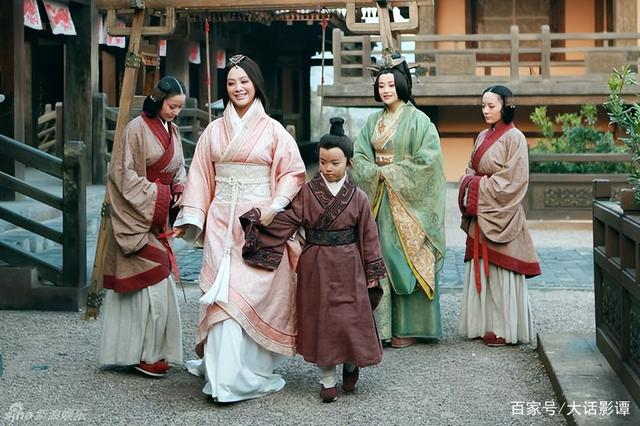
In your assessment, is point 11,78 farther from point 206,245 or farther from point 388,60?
point 206,245

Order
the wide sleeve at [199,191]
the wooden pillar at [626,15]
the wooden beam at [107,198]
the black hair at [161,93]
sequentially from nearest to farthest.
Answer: the wide sleeve at [199,191], the black hair at [161,93], the wooden beam at [107,198], the wooden pillar at [626,15]

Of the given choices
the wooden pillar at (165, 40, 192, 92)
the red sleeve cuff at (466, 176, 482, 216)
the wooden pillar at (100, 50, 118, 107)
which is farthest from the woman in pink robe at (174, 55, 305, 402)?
the wooden pillar at (100, 50, 118, 107)

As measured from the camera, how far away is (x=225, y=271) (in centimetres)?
507

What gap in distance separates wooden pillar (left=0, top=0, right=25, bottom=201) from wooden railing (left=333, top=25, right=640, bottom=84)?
6059mm

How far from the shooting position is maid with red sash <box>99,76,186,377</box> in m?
5.63

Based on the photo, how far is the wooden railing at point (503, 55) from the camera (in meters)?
16.8

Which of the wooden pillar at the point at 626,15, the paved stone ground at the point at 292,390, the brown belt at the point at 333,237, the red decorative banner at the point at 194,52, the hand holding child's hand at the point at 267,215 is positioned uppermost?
the wooden pillar at the point at 626,15

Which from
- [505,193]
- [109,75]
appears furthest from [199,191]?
[109,75]

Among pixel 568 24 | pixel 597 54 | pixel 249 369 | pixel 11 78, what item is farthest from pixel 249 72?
pixel 568 24

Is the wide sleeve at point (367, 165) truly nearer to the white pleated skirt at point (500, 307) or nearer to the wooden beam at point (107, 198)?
the white pleated skirt at point (500, 307)

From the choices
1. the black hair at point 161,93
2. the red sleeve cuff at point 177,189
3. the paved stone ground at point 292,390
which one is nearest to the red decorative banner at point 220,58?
the paved stone ground at point 292,390

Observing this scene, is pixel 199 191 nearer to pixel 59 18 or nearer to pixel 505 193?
pixel 505 193

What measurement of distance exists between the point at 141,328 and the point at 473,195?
237cm

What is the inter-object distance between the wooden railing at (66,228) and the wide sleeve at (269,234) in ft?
9.26
